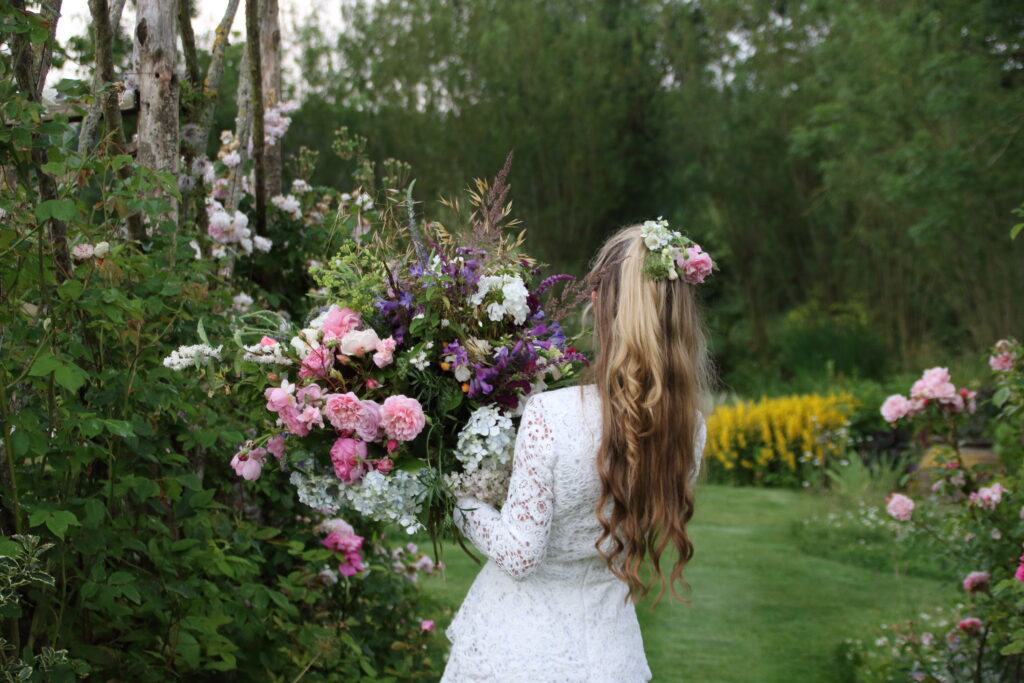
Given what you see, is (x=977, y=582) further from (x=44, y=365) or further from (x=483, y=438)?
(x=44, y=365)

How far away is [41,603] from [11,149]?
107 centimetres

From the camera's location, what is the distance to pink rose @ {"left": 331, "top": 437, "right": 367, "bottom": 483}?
2.07m

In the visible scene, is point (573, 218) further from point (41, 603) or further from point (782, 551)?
point (41, 603)

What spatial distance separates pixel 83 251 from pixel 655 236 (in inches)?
Result: 55.6

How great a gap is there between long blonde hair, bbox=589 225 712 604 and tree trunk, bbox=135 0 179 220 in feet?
6.08

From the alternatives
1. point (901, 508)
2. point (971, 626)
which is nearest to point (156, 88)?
point (901, 508)

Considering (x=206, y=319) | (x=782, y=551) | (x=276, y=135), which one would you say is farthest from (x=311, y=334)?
(x=782, y=551)

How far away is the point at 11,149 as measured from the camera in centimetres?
219

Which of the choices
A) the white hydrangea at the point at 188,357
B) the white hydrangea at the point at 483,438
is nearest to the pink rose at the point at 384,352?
the white hydrangea at the point at 483,438

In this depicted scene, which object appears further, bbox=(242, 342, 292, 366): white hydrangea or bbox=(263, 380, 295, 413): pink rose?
bbox=(242, 342, 292, 366): white hydrangea

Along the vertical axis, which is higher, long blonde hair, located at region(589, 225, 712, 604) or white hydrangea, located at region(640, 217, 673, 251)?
white hydrangea, located at region(640, 217, 673, 251)

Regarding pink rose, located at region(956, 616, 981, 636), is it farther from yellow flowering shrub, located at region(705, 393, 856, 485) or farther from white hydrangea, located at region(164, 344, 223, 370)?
yellow flowering shrub, located at region(705, 393, 856, 485)

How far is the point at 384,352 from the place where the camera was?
210 centimetres

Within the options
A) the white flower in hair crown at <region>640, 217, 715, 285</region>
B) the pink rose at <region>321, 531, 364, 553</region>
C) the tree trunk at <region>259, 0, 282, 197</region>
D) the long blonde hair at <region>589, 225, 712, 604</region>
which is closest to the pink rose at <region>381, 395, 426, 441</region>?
the long blonde hair at <region>589, 225, 712, 604</region>
